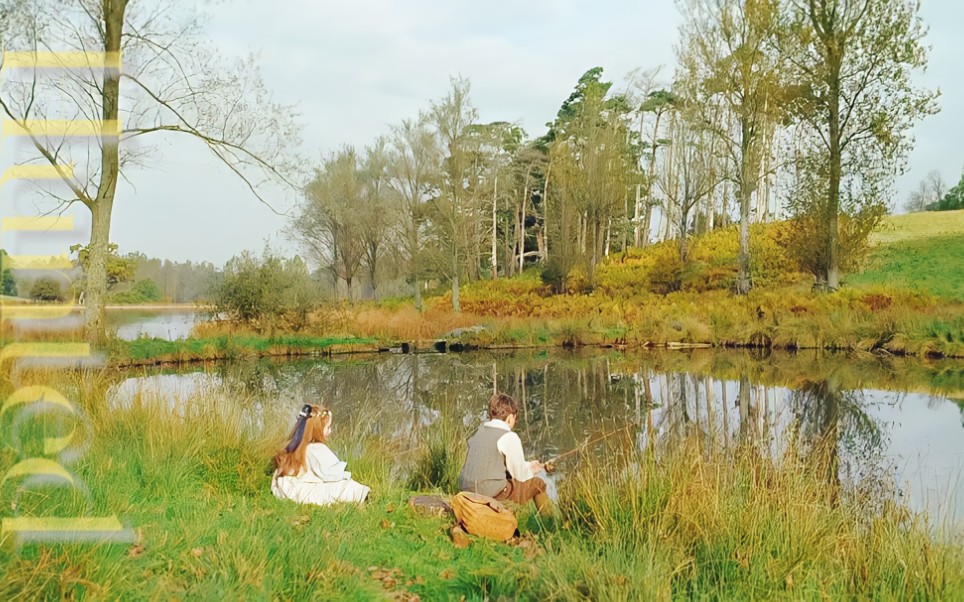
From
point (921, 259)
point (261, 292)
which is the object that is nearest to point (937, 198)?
point (921, 259)

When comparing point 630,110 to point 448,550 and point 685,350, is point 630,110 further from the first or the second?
point 448,550

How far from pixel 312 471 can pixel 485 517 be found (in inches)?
64.0

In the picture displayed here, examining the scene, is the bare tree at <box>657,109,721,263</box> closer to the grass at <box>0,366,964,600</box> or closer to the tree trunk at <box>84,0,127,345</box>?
the tree trunk at <box>84,0,127,345</box>

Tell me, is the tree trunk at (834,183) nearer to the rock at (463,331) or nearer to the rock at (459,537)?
the rock at (463,331)

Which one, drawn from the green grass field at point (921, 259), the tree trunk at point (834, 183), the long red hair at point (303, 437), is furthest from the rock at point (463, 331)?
the long red hair at point (303, 437)

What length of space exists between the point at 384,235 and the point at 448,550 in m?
33.8

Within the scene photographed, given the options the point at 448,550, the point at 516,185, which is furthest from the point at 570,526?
the point at 516,185

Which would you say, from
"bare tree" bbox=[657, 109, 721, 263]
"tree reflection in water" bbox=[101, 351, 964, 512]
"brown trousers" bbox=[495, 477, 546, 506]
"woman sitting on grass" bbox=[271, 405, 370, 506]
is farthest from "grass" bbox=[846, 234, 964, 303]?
"woman sitting on grass" bbox=[271, 405, 370, 506]

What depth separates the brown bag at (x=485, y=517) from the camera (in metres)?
4.88

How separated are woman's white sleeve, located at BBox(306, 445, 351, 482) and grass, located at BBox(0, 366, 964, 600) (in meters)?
0.37

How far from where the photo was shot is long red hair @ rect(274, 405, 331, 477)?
567cm

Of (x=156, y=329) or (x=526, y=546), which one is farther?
(x=156, y=329)

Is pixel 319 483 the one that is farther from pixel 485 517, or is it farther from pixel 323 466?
pixel 485 517

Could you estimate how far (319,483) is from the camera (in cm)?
563
